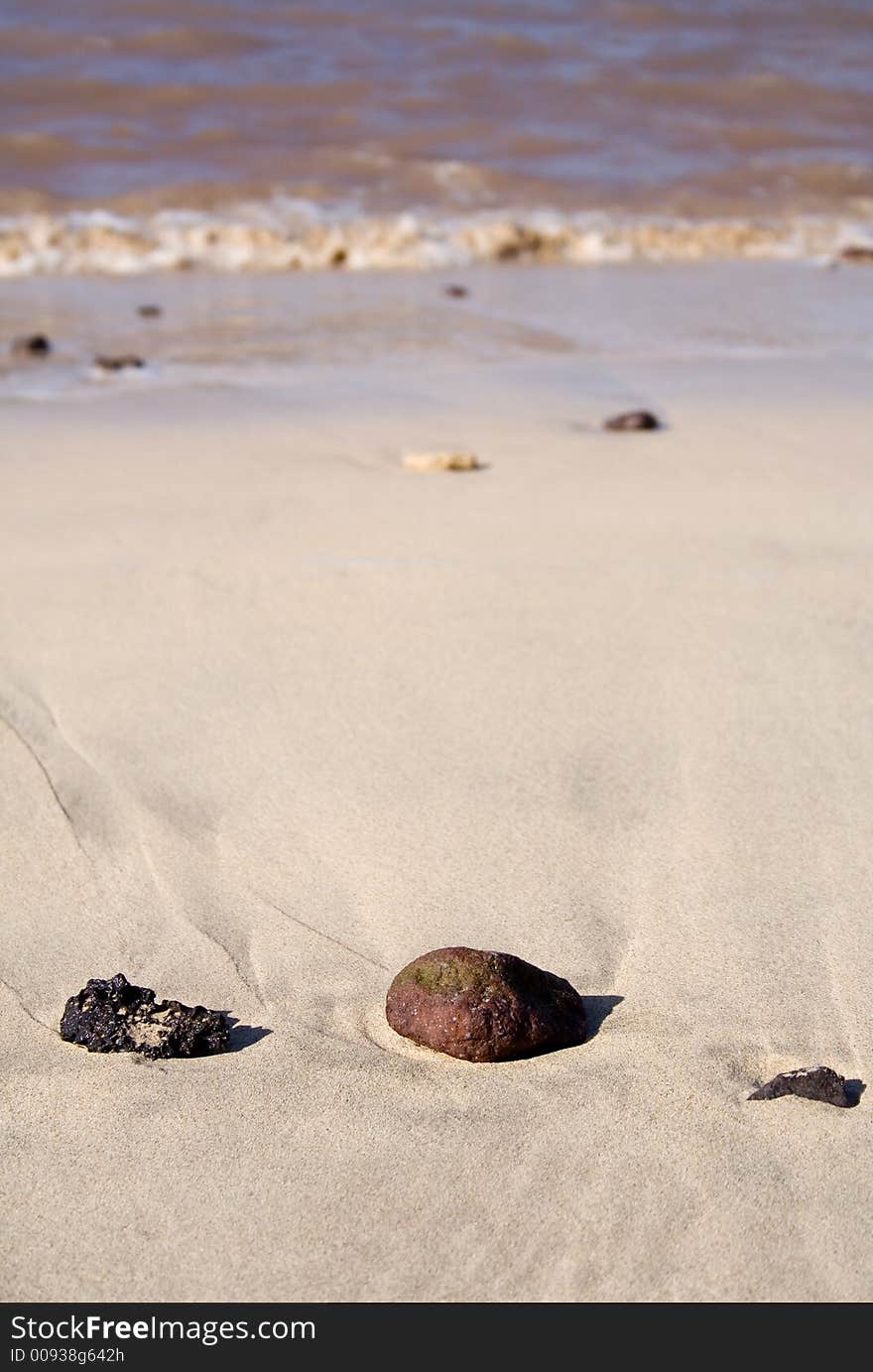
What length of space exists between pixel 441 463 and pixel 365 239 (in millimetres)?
5420

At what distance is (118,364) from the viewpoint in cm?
478

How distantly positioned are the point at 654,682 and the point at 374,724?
1.59 feet

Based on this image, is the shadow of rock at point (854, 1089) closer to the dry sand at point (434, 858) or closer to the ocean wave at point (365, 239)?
the dry sand at point (434, 858)

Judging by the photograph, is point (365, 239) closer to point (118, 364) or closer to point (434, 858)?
point (118, 364)

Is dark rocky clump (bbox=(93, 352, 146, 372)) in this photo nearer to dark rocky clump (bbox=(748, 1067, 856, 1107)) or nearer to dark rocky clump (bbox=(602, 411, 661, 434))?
dark rocky clump (bbox=(602, 411, 661, 434))

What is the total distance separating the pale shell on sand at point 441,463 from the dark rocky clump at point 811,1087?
2.33 meters

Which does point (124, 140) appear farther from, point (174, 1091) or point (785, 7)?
point (174, 1091)

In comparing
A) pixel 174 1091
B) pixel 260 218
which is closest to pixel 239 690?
pixel 174 1091

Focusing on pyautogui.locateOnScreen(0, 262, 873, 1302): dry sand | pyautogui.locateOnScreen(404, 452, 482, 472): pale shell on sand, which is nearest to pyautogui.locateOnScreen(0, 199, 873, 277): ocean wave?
pyautogui.locateOnScreen(404, 452, 482, 472): pale shell on sand

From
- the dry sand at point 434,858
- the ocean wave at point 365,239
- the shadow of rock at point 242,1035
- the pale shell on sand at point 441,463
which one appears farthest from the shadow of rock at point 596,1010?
the ocean wave at point 365,239

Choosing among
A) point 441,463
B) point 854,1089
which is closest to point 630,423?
point 441,463

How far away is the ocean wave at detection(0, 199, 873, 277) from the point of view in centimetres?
795

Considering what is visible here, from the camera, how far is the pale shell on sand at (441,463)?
3.56 m

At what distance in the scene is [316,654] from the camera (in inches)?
97.6
